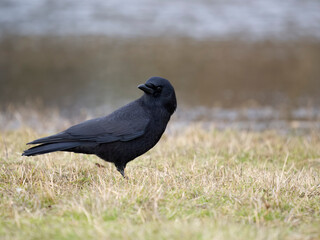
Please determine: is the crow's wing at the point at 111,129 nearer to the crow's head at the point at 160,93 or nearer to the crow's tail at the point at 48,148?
the crow's tail at the point at 48,148

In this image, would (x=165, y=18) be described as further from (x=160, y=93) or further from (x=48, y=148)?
(x=48, y=148)

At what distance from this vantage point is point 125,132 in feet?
16.0

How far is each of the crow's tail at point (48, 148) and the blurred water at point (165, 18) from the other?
18.3m

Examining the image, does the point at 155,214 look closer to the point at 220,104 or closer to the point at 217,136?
the point at 217,136

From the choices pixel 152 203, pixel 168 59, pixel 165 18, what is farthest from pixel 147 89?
pixel 165 18

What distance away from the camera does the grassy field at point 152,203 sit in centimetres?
330

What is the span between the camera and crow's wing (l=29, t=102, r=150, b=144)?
15.9 ft

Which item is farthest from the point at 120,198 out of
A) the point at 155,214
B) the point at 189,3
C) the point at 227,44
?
the point at 189,3

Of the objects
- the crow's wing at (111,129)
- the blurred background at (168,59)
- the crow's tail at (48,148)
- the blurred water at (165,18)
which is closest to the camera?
the crow's tail at (48,148)

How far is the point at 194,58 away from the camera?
61.1 feet

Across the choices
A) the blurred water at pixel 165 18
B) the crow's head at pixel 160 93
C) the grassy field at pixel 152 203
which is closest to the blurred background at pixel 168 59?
the blurred water at pixel 165 18

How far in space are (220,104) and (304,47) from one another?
9.45 meters

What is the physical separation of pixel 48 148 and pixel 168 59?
45.9 ft

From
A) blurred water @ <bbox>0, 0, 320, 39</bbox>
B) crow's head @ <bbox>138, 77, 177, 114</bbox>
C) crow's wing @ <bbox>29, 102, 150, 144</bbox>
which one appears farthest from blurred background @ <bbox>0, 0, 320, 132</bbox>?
crow's head @ <bbox>138, 77, 177, 114</bbox>
